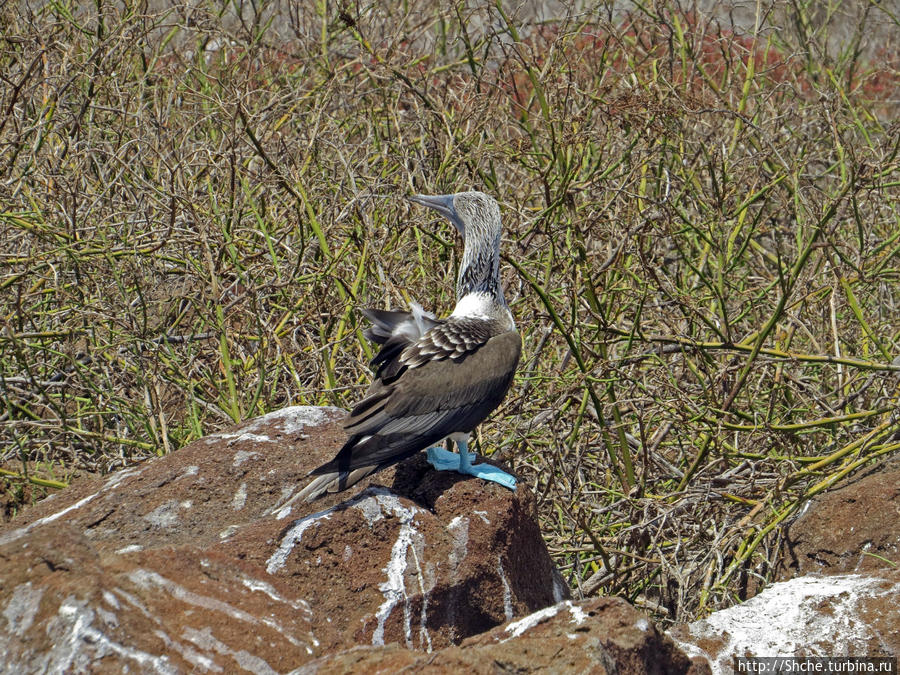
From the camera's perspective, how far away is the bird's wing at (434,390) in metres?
3.20

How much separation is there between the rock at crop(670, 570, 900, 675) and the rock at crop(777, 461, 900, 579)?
473mm

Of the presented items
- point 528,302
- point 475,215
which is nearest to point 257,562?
point 475,215

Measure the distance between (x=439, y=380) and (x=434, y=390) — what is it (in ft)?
0.14

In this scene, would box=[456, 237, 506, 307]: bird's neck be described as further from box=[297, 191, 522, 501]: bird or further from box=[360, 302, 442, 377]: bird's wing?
box=[360, 302, 442, 377]: bird's wing

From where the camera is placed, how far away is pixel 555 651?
2.16m

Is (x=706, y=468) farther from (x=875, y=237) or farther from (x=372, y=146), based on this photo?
(x=372, y=146)

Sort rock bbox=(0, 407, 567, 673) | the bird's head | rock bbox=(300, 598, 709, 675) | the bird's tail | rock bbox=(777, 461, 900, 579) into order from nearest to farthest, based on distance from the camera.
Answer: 1. rock bbox=(300, 598, 709, 675)
2. rock bbox=(0, 407, 567, 673)
3. the bird's tail
4. rock bbox=(777, 461, 900, 579)
5. the bird's head

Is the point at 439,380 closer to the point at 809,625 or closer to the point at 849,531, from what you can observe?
the point at 809,625

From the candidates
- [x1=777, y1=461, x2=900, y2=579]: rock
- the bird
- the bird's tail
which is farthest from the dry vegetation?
the bird's tail

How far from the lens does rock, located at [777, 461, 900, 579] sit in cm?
337

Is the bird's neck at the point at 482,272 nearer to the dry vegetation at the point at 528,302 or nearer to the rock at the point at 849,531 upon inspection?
the dry vegetation at the point at 528,302

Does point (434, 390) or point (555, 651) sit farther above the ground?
point (434, 390)

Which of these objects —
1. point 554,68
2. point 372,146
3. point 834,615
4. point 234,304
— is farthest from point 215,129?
point 834,615

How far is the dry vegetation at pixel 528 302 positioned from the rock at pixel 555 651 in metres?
A: 1.32
